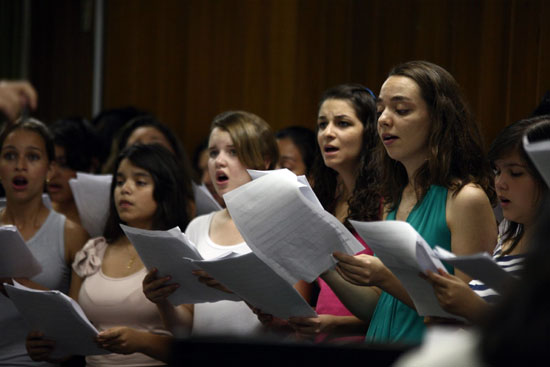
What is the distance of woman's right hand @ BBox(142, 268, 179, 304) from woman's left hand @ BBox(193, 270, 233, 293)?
0.50 ft

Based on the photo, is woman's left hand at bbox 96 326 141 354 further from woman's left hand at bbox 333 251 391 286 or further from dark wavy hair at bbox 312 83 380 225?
woman's left hand at bbox 333 251 391 286

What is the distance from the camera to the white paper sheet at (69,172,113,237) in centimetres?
A: 331

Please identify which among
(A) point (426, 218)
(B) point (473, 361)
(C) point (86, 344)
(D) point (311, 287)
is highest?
(B) point (473, 361)

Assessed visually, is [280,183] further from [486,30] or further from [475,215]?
[486,30]

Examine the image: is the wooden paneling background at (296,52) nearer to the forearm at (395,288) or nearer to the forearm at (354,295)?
the forearm at (354,295)

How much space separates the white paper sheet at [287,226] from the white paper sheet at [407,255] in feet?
0.44

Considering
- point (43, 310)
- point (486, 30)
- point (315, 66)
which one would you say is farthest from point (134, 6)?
point (43, 310)

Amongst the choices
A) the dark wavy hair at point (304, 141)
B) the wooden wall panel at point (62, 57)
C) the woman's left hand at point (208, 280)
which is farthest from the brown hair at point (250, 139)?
the wooden wall panel at point (62, 57)

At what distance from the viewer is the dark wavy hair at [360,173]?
2.45m

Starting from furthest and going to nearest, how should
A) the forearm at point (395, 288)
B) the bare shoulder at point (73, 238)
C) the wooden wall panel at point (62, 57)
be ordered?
the wooden wall panel at point (62, 57), the bare shoulder at point (73, 238), the forearm at point (395, 288)

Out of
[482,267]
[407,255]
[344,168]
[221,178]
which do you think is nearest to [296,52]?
[221,178]

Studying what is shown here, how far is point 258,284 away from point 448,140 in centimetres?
69

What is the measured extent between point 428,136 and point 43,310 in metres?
1.45

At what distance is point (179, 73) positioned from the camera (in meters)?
5.23
